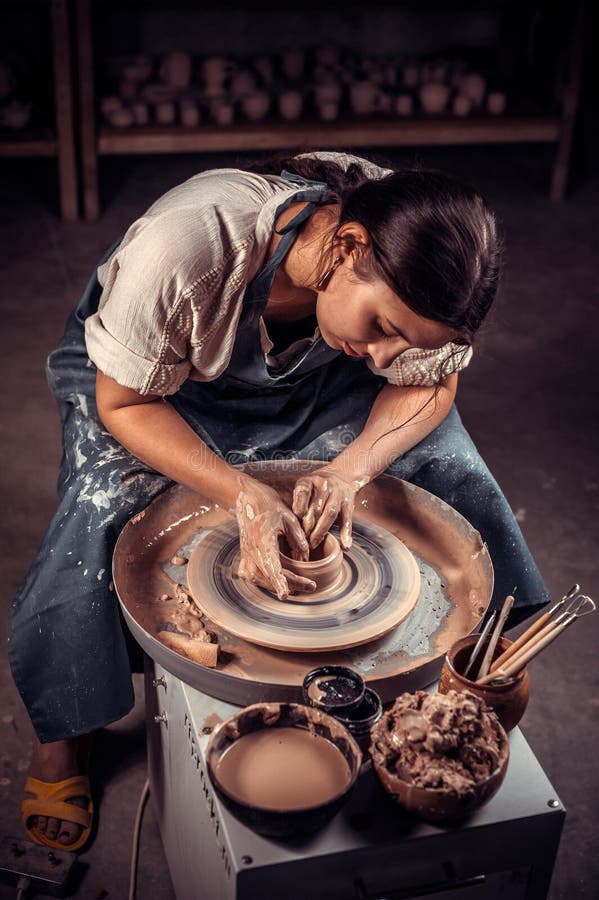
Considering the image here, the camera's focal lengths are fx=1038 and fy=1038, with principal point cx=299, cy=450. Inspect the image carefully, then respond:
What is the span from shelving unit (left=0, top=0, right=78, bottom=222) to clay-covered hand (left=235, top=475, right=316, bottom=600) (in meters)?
3.48

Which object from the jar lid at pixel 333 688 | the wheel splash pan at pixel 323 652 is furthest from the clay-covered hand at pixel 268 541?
the jar lid at pixel 333 688

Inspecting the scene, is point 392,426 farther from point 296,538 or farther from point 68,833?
point 68,833

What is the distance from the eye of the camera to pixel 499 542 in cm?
226

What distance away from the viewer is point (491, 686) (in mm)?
1587

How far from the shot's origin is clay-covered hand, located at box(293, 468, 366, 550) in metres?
1.95

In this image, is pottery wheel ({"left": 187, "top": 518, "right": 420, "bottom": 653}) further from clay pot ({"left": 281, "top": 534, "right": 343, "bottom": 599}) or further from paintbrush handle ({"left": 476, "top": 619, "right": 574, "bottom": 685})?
paintbrush handle ({"left": 476, "top": 619, "right": 574, "bottom": 685})

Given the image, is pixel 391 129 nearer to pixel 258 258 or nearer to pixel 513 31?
pixel 513 31

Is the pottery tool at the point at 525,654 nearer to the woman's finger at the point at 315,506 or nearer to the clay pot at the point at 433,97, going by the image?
the woman's finger at the point at 315,506

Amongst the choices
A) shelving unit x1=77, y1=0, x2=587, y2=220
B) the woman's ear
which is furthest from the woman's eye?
shelving unit x1=77, y1=0, x2=587, y2=220

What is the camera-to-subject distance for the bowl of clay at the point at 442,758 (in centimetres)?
146

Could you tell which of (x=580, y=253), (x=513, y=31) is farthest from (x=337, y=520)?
(x=513, y=31)

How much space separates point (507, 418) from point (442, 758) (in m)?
2.48

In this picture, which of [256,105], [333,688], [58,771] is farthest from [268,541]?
[256,105]

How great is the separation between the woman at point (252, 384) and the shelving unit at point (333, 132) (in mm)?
2884
